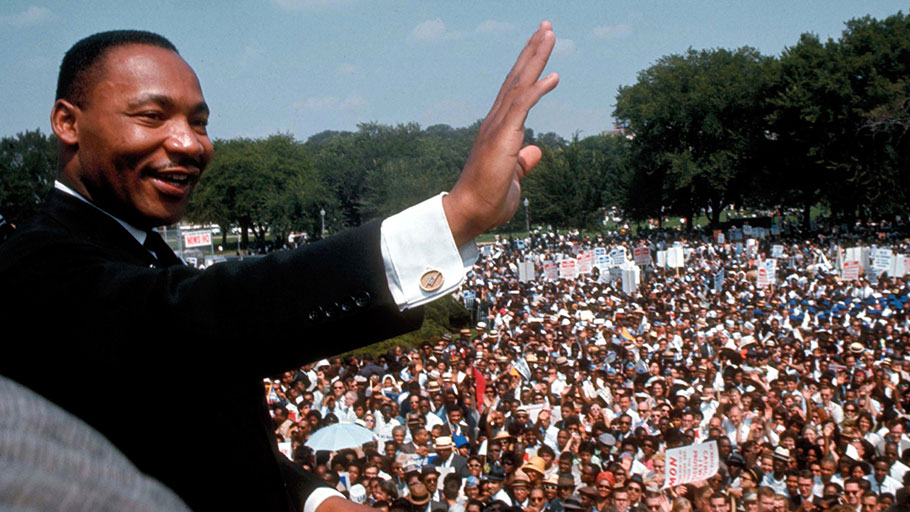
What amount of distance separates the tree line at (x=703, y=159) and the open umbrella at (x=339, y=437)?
2991cm

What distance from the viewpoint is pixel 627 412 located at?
8.61 metres

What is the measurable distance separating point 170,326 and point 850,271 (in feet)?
67.4

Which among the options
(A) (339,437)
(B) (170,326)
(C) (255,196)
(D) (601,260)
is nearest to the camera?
(B) (170,326)

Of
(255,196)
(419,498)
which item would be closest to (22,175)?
(255,196)

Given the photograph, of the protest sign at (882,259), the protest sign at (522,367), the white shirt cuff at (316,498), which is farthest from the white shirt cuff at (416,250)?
the protest sign at (882,259)

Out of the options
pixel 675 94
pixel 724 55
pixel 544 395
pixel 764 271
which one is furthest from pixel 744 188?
pixel 544 395

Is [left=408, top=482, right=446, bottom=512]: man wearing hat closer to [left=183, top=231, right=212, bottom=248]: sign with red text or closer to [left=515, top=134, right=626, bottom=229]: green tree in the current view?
[left=183, top=231, right=212, bottom=248]: sign with red text

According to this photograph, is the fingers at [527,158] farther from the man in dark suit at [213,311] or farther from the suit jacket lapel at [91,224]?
the suit jacket lapel at [91,224]

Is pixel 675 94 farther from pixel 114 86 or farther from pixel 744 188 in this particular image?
pixel 114 86

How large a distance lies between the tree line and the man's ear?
35.3 meters

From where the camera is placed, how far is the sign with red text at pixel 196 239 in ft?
127

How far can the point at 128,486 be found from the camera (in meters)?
0.55

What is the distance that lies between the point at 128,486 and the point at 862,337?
14.1 m

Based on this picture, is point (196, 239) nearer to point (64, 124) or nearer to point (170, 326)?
point (64, 124)
